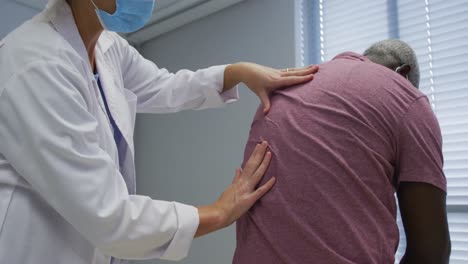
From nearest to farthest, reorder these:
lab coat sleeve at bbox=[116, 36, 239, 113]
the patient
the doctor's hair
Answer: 1. the patient
2. the doctor's hair
3. lab coat sleeve at bbox=[116, 36, 239, 113]

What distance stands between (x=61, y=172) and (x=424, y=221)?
2.55 feet

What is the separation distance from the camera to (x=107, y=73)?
48.0 inches

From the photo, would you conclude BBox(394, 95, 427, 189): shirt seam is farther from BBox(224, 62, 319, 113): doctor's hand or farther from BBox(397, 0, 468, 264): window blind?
BBox(397, 0, 468, 264): window blind

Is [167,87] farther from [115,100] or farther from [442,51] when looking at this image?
[442,51]

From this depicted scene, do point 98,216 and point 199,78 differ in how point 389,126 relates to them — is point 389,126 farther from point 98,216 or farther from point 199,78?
point 199,78

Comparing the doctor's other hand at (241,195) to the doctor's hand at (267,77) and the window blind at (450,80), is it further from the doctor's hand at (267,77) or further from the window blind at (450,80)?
the window blind at (450,80)

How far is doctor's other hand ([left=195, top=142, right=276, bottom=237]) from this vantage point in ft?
3.12

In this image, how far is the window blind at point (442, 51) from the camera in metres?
1.80

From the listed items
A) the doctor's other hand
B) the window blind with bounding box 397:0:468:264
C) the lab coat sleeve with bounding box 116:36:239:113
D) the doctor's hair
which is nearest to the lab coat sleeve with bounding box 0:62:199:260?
the doctor's other hand

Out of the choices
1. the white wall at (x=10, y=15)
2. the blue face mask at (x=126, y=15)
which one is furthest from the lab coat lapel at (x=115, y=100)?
the white wall at (x=10, y=15)

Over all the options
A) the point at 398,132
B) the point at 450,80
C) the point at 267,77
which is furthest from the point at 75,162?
the point at 450,80

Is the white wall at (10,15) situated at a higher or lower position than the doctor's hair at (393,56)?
higher

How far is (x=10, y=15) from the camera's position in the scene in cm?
298

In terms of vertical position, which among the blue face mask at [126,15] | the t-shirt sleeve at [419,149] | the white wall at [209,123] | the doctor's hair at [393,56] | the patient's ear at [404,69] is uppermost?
the blue face mask at [126,15]
